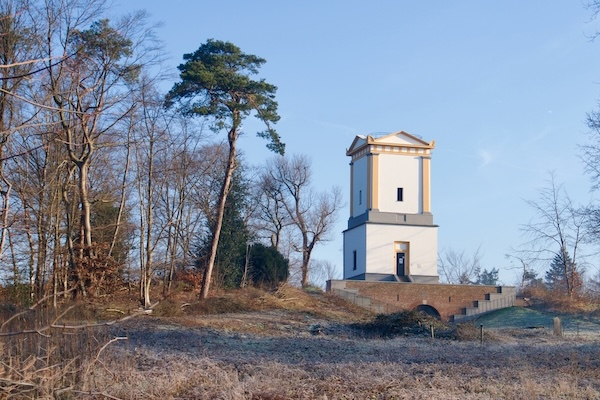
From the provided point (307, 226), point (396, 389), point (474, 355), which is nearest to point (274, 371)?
point (396, 389)

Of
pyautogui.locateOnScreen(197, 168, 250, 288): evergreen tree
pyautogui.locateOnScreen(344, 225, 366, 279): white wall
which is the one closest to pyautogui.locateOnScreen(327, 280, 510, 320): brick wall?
pyautogui.locateOnScreen(344, 225, 366, 279): white wall

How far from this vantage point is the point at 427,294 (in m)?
43.5

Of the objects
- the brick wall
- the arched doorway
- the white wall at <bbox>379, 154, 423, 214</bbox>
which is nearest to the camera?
the brick wall

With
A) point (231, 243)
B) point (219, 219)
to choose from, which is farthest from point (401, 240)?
point (219, 219)

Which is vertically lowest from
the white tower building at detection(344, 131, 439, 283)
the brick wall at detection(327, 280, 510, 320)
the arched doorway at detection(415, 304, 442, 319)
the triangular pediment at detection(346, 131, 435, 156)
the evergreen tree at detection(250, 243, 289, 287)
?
the arched doorway at detection(415, 304, 442, 319)

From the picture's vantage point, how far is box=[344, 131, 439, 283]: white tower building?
4731 centimetres

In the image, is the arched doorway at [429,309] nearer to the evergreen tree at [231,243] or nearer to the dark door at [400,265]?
the dark door at [400,265]

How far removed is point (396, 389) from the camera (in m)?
11.5

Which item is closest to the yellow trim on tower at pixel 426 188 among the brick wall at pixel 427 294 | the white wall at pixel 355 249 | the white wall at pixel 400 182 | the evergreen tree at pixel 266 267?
the white wall at pixel 400 182

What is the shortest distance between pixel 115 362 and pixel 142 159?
1868 cm

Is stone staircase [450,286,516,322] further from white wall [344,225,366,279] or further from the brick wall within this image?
white wall [344,225,366,279]

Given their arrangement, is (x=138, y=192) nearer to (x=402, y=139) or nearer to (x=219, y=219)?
(x=219, y=219)

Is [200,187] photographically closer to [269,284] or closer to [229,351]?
[269,284]

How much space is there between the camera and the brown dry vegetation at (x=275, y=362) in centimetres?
1047
